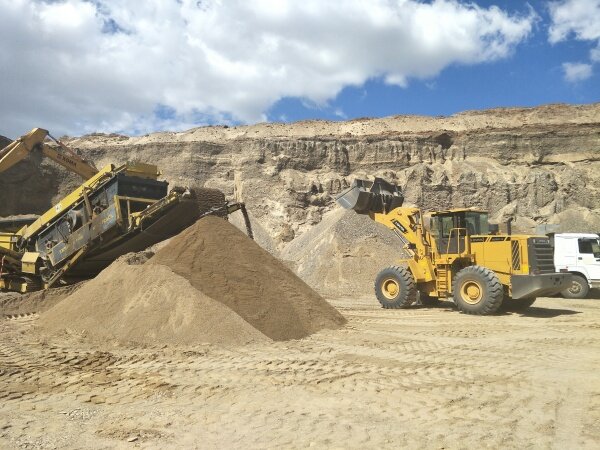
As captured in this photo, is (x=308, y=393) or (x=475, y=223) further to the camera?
(x=475, y=223)

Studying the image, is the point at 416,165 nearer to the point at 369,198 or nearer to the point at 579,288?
the point at 579,288

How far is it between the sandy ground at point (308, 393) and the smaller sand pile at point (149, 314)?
12.8 inches

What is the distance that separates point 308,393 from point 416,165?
32.0 metres

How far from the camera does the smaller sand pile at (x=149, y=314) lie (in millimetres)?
6930

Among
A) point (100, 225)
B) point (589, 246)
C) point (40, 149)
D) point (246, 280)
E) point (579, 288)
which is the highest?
point (40, 149)

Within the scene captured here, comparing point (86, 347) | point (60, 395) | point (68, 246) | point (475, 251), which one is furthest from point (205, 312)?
point (475, 251)

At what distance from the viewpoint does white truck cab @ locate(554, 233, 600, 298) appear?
14258 millimetres

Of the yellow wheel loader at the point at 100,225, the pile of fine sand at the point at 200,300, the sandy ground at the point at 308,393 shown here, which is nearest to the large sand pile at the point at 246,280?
the pile of fine sand at the point at 200,300

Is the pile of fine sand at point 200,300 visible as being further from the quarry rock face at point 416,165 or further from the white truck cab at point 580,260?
the quarry rock face at point 416,165

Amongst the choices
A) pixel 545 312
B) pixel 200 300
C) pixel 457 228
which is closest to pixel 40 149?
pixel 200 300

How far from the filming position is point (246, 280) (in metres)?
8.25

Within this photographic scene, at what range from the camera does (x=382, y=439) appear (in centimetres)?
371

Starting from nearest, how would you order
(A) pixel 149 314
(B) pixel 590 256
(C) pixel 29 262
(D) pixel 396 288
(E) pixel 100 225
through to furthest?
(A) pixel 149 314
(E) pixel 100 225
(C) pixel 29 262
(D) pixel 396 288
(B) pixel 590 256

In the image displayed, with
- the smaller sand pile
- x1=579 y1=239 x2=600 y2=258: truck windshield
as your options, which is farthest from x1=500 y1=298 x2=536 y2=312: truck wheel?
the smaller sand pile
